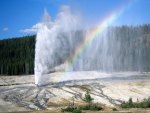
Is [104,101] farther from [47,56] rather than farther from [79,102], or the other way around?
[47,56]

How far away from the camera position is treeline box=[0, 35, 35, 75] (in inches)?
5020

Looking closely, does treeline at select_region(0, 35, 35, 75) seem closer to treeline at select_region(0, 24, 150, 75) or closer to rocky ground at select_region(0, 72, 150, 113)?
treeline at select_region(0, 24, 150, 75)

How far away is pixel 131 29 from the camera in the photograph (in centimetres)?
14325

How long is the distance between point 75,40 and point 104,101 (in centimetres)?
6233

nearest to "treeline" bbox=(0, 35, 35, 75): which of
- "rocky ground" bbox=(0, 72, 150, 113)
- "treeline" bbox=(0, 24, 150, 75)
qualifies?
"treeline" bbox=(0, 24, 150, 75)

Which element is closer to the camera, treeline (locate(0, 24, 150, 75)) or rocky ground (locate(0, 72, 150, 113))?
rocky ground (locate(0, 72, 150, 113))

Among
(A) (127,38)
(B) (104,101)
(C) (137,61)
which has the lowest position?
(B) (104,101)

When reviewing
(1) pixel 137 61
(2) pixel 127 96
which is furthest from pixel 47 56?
(1) pixel 137 61

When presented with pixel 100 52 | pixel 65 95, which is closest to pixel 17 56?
pixel 100 52

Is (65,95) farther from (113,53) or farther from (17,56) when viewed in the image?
(17,56)

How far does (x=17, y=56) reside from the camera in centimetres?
14988

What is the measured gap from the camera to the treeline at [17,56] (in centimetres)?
12750

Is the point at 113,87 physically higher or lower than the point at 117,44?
lower

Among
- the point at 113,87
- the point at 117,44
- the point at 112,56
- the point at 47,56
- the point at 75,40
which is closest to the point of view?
the point at 113,87
